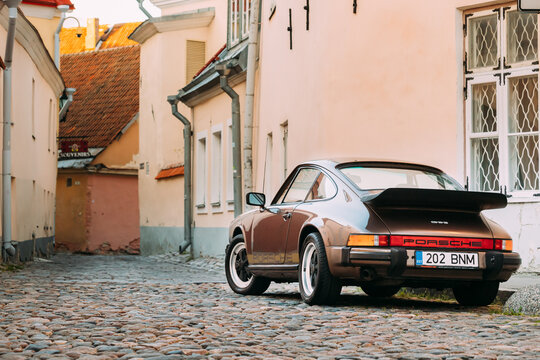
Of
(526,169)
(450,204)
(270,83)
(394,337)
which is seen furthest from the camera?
(270,83)

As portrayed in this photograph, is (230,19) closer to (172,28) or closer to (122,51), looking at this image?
(172,28)

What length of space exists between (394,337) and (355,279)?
6.72 ft

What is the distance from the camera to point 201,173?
2711 centimetres

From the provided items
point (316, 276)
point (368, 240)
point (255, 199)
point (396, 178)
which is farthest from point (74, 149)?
point (368, 240)

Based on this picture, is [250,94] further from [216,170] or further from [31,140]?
[31,140]

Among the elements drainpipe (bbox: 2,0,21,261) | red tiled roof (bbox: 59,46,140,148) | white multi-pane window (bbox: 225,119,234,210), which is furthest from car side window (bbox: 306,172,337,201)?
red tiled roof (bbox: 59,46,140,148)

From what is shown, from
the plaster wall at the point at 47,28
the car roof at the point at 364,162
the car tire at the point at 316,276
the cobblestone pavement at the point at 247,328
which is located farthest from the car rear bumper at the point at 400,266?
the plaster wall at the point at 47,28

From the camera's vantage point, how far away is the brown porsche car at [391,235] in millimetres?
8820

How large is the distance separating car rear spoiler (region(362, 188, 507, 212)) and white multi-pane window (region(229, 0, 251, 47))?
51.3ft

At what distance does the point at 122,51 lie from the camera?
155 ft

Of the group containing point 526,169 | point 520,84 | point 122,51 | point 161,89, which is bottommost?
point 526,169

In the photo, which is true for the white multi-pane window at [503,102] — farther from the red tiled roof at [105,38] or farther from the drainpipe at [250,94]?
the red tiled roof at [105,38]

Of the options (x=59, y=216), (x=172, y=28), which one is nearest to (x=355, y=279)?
(x=172, y=28)

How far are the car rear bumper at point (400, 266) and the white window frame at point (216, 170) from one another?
1571 cm
